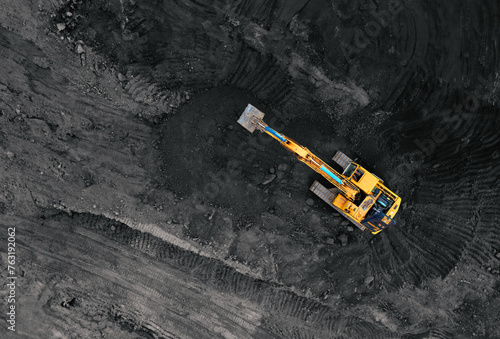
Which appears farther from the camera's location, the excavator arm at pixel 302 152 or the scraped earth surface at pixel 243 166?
the scraped earth surface at pixel 243 166

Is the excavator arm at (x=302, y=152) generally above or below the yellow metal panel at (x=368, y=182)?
below

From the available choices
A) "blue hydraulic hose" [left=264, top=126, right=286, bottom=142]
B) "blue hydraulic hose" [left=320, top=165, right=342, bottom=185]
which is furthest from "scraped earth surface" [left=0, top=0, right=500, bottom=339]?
"blue hydraulic hose" [left=320, top=165, right=342, bottom=185]

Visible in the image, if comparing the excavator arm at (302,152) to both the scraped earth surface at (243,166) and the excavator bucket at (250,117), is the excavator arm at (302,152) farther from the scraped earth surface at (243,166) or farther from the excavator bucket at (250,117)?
the scraped earth surface at (243,166)

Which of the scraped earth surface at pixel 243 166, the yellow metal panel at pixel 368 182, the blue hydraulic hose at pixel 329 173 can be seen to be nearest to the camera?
the blue hydraulic hose at pixel 329 173

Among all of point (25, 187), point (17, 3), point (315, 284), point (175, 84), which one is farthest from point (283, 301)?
point (17, 3)

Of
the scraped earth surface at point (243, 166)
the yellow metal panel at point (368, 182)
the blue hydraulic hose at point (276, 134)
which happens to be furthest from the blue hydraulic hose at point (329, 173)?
the blue hydraulic hose at point (276, 134)

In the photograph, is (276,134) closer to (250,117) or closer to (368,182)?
(250,117)

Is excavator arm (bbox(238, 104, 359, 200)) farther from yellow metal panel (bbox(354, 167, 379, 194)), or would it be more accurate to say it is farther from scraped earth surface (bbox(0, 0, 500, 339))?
scraped earth surface (bbox(0, 0, 500, 339))

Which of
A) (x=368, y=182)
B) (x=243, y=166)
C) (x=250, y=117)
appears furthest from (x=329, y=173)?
(x=250, y=117)
